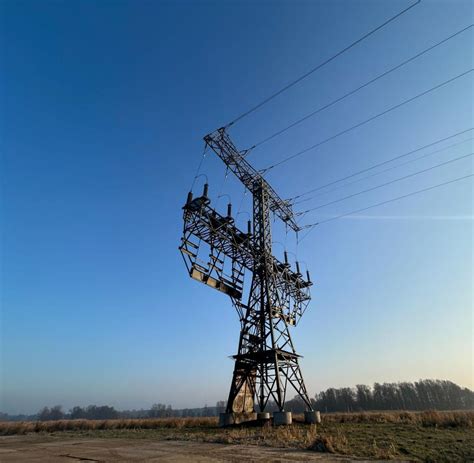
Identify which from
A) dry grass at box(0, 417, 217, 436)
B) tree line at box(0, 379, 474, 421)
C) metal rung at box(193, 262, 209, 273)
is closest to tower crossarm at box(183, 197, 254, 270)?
metal rung at box(193, 262, 209, 273)

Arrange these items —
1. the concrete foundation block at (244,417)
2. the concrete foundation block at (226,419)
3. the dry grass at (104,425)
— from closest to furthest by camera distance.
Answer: the concrete foundation block at (226,419) → the concrete foundation block at (244,417) → the dry grass at (104,425)

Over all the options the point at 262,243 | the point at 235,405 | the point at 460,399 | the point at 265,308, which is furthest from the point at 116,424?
the point at 460,399

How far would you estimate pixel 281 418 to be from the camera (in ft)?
54.0

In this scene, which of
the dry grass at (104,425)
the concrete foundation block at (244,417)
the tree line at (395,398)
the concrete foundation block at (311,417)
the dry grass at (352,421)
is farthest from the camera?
the tree line at (395,398)

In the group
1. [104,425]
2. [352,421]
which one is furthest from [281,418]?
[104,425]

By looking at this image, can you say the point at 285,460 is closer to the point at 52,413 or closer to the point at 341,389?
the point at 341,389

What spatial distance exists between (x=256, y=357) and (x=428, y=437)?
9.91 metres

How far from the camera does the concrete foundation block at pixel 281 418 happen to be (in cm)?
1631

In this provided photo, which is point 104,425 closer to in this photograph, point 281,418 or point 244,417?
point 244,417

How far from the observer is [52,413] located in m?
123

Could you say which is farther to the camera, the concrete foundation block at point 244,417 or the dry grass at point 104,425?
the dry grass at point 104,425

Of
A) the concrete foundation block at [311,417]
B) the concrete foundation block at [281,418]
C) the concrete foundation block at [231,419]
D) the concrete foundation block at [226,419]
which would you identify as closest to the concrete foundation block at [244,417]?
the concrete foundation block at [231,419]

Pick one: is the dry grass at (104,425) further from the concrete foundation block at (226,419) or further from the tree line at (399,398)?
the tree line at (399,398)

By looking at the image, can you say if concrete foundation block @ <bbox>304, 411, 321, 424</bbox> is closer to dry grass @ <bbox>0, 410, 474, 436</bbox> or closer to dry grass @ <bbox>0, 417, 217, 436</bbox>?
dry grass @ <bbox>0, 410, 474, 436</bbox>
